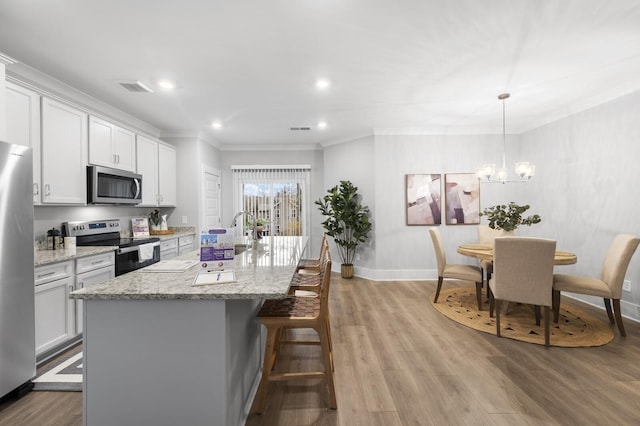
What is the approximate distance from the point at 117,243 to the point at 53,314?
3.62 ft

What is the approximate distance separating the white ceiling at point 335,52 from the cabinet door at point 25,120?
0.35m

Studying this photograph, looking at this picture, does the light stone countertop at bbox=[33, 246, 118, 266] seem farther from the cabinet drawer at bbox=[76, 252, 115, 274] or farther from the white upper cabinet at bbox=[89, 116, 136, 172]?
the white upper cabinet at bbox=[89, 116, 136, 172]

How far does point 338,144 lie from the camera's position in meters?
5.69

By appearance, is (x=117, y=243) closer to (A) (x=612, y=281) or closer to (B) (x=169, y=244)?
(B) (x=169, y=244)

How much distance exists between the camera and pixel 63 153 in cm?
290

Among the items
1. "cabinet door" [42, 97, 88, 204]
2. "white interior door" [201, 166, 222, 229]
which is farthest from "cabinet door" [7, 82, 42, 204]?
→ "white interior door" [201, 166, 222, 229]

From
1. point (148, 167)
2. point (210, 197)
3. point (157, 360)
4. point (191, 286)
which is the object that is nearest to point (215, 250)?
point (191, 286)

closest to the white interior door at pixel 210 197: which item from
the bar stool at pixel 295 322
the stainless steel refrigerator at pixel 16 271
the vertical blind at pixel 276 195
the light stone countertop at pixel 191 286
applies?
the vertical blind at pixel 276 195

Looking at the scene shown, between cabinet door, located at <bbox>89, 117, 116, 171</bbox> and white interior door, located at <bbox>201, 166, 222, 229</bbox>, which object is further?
white interior door, located at <bbox>201, 166, 222, 229</bbox>

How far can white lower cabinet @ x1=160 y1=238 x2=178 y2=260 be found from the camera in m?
4.04

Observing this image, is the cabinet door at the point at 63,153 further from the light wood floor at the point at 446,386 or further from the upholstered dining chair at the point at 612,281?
the upholstered dining chair at the point at 612,281

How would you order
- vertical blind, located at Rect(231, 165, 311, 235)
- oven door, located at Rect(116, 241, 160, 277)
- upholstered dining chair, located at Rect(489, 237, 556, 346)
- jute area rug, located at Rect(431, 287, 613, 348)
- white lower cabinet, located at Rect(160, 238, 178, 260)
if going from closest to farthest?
upholstered dining chair, located at Rect(489, 237, 556, 346)
jute area rug, located at Rect(431, 287, 613, 348)
oven door, located at Rect(116, 241, 160, 277)
white lower cabinet, located at Rect(160, 238, 178, 260)
vertical blind, located at Rect(231, 165, 311, 235)

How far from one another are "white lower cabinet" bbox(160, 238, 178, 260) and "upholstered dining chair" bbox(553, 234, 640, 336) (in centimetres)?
473

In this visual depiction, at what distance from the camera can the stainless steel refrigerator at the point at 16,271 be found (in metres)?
1.91
